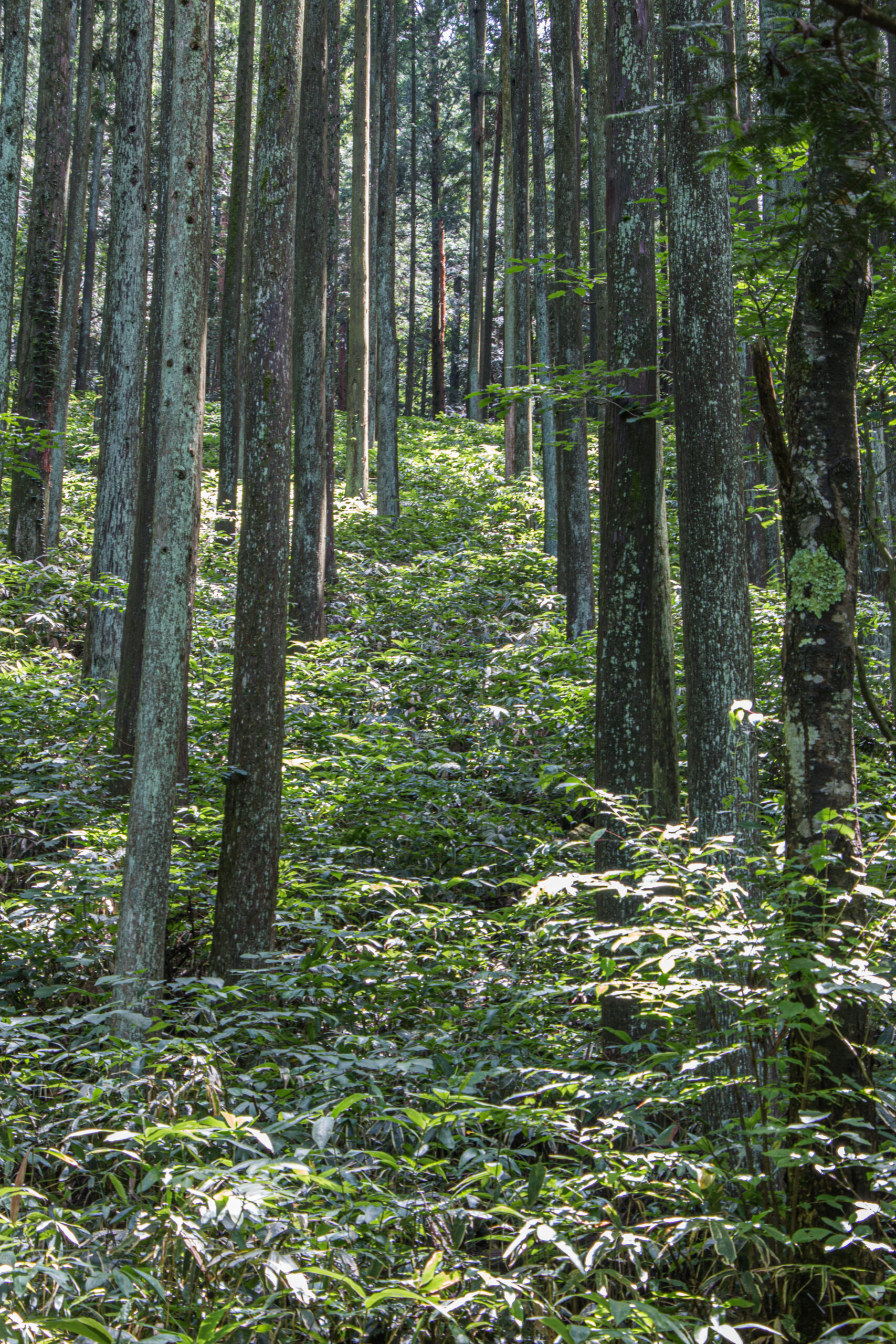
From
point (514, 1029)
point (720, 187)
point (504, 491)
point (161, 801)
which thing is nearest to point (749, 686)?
point (514, 1029)

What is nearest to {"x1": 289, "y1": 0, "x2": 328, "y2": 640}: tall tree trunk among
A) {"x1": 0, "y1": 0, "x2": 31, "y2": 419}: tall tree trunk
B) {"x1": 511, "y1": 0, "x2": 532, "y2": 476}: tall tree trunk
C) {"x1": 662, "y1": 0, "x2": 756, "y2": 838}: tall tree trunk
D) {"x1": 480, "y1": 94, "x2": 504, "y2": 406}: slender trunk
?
{"x1": 0, "y1": 0, "x2": 31, "y2": 419}: tall tree trunk

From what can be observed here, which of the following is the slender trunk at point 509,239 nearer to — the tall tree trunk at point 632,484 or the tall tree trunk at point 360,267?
the tall tree trunk at point 360,267

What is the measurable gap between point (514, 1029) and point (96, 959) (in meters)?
2.17

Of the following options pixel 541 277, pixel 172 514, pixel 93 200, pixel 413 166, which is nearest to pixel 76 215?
pixel 541 277

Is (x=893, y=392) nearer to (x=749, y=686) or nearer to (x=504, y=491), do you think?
(x=749, y=686)

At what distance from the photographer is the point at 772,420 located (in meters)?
3.16

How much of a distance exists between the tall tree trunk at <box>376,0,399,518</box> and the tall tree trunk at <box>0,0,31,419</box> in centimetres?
630

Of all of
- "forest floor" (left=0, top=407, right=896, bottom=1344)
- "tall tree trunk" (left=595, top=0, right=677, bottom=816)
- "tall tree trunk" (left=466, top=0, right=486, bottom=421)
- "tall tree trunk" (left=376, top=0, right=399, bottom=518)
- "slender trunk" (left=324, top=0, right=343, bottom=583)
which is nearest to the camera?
"forest floor" (left=0, top=407, right=896, bottom=1344)

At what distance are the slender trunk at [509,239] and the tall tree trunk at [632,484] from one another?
13.9m

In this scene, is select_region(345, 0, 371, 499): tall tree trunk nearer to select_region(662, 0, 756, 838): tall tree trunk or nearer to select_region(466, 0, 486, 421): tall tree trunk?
A: select_region(466, 0, 486, 421): tall tree trunk

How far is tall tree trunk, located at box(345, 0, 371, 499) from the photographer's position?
17.8 metres

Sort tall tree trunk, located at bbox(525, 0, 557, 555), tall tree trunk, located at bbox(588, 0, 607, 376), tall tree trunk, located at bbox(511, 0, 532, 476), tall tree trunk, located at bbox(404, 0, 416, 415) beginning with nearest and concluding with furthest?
tall tree trunk, located at bbox(588, 0, 607, 376), tall tree trunk, located at bbox(525, 0, 557, 555), tall tree trunk, located at bbox(511, 0, 532, 476), tall tree trunk, located at bbox(404, 0, 416, 415)

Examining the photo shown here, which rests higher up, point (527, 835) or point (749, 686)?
point (749, 686)

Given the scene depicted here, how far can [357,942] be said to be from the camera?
5.09 meters
